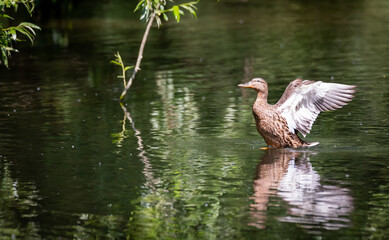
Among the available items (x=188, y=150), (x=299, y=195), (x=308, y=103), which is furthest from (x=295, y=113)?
(x=299, y=195)

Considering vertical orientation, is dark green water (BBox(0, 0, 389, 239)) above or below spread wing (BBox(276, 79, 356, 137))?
below

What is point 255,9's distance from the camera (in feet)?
120

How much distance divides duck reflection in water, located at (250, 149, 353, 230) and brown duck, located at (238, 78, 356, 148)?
0.55m

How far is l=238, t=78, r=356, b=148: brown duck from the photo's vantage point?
40.3 ft

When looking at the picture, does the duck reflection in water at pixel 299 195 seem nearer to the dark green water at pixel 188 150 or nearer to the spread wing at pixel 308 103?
the dark green water at pixel 188 150

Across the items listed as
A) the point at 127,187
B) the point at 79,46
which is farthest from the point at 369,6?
the point at 127,187

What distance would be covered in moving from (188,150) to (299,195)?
290 centimetres

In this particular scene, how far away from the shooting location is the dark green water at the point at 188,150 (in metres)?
8.77

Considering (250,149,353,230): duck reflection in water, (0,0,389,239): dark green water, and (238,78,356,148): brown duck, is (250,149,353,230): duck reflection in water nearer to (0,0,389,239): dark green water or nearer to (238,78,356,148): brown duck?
(0,0,389,239): dark green water

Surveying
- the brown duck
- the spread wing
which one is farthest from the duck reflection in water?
the spread wing

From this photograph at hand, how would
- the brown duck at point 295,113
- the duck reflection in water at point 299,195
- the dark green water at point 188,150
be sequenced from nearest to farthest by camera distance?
the duck reflection in water at point 299,195, the dark green water at point 188,150, the brown duck at point 295,113

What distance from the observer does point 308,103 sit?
1238 cm

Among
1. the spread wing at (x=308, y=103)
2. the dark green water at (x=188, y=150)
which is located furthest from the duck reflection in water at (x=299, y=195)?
the spread wing at (x=308, y=103)

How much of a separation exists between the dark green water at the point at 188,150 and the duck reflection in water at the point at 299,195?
0.05ft
